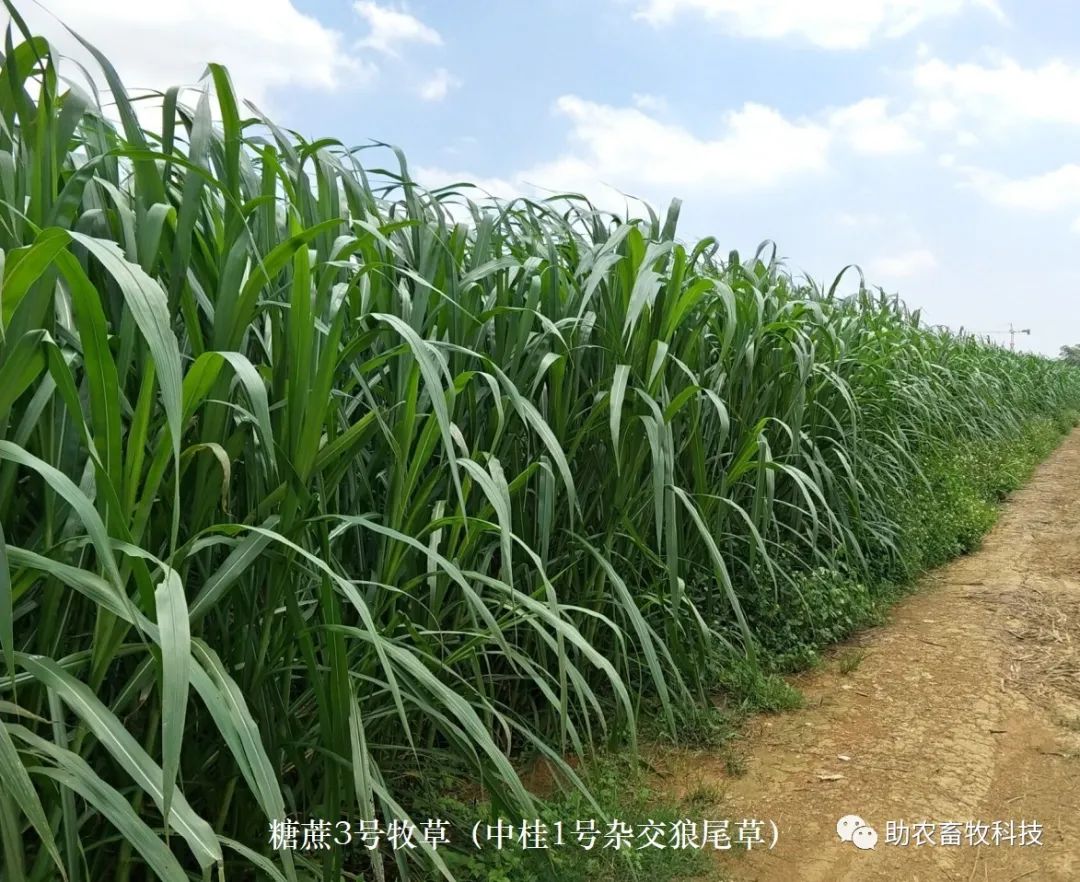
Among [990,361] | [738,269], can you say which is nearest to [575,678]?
[738,269]

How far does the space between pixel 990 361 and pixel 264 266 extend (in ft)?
23.4

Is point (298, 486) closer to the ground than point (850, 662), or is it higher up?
higher up

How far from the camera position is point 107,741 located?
767 millimetres

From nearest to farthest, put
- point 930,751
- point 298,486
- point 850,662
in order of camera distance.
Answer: point 298,486, point 930,751, point 850,662

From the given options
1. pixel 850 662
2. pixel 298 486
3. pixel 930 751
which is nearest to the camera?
pixel 298 486

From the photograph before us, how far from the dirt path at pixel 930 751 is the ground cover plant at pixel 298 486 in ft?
0.69

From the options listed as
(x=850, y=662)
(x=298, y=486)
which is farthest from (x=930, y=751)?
(x=298, y=486)

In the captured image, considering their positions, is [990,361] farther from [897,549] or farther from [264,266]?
[264,266]

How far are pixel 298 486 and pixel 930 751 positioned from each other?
1.57 m

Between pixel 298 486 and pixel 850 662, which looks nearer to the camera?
pixel 298 486

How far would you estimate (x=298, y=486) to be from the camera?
0.95 meters

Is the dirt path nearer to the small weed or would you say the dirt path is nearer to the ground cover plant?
the small weed

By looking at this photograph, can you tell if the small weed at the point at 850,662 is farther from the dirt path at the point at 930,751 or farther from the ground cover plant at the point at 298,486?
the ground cover plant at the point at 298,486

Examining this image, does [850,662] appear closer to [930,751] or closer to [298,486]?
[930,751]
